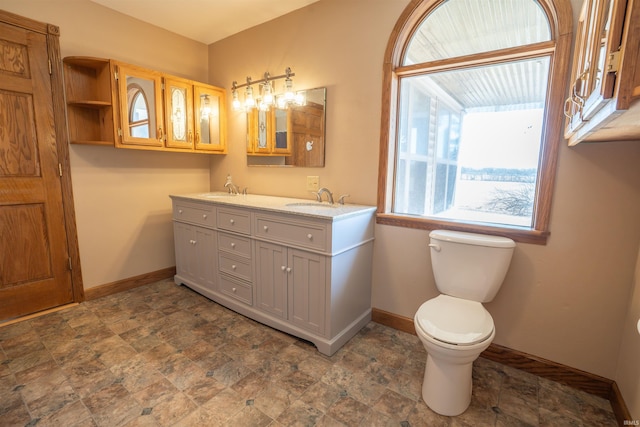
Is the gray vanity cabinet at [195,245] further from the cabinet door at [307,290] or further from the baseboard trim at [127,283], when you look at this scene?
the cabinet door at [307,290]

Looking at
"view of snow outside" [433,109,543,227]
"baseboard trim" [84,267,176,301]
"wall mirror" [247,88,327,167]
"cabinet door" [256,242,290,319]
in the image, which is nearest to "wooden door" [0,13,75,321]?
"baseboard trim" [84,267,176,301]

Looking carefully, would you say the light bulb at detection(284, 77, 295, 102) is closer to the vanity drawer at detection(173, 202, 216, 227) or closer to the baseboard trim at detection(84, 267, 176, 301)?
the vanity drawer at detection(173, 202, 216, 227)

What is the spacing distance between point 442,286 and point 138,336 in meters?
2.10

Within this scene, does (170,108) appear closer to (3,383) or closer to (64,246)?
(64,246)

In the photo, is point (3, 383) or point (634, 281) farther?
point (3, 383)

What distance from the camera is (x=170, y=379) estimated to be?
5.64 ft

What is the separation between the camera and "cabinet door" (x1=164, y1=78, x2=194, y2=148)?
2766 millimetres

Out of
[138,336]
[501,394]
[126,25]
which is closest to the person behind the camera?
[501,394]

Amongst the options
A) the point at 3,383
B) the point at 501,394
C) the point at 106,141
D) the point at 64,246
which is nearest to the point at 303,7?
the point at 106,141

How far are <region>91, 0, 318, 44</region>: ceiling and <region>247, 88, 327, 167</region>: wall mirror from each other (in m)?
0.75

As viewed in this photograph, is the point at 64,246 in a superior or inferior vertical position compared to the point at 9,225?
inferior

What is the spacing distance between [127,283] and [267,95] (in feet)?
7.31

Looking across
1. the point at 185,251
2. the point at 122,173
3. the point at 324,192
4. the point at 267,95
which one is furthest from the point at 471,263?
the point at 122,173

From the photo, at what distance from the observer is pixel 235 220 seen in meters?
2.38
